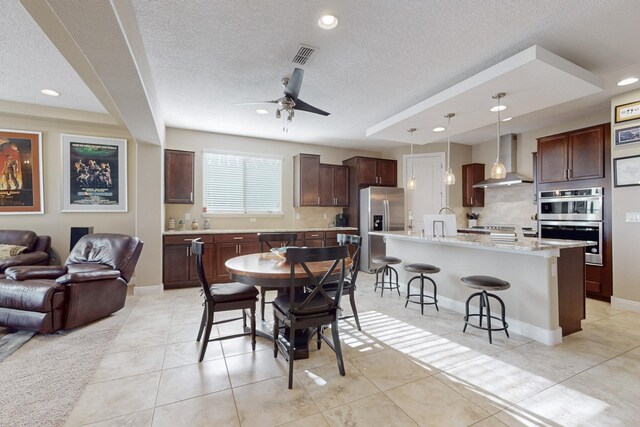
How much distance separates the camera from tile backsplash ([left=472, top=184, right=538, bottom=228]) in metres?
5.45

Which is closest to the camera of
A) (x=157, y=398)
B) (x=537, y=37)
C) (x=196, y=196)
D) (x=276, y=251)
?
(x=157, y=398)

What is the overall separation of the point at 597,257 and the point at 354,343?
386 cm

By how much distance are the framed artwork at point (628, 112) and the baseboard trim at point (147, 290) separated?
682 centimetres

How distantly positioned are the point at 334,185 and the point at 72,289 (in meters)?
4.64

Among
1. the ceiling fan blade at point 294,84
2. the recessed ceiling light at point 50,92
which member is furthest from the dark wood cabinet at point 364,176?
the recessed ceiling light at point 50,92

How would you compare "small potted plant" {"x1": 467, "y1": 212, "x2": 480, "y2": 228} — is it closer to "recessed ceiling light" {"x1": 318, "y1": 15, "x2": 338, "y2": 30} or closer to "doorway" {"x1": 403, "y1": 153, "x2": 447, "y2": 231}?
"doorway" {"x1": 403, "y1": 153, "x2": 447, "y2": 231}

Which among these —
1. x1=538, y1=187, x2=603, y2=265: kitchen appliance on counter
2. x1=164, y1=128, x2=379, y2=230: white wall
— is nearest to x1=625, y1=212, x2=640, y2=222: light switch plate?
x1=538, y1=187, x2=603, y2=265: kitchen appliance on counter

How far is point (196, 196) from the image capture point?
5.34 meters

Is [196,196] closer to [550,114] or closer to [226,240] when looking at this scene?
[226,240]

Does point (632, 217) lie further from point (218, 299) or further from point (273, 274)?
point (218, 299)

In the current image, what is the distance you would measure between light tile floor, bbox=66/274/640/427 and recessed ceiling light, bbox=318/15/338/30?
2.77m

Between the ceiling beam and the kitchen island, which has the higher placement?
the ceiling beam

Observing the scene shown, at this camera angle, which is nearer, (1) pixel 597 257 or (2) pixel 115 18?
(2) pixel 115 18

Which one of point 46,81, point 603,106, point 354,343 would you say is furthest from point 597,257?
point 46,81
